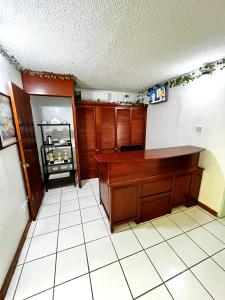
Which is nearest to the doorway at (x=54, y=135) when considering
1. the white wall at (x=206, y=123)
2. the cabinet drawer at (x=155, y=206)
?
the cabinet drawer at (x=155, y=206)

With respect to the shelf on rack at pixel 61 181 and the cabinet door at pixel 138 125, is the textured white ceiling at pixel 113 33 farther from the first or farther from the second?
the shelf on rack at pixel 61 181

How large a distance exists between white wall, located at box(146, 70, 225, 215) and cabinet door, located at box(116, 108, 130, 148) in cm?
118

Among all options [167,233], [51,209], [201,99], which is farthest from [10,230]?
[201,99]

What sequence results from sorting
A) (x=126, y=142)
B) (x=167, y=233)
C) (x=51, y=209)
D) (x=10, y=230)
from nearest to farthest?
(x=10, y=230), (x=167, y=233), (x=51, y=209), (x=126, y=142)

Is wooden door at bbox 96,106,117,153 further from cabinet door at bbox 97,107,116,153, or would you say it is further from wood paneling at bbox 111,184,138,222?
wood paneling at bbox 111,184,138,222

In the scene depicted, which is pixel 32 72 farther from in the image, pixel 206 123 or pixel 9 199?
pixel 206 123

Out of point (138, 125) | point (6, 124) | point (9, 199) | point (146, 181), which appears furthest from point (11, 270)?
point (138, 125)

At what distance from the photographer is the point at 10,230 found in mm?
1535

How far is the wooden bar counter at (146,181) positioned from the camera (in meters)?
1.78

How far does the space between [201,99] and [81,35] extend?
2132mm

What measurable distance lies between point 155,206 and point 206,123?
166 centimetres

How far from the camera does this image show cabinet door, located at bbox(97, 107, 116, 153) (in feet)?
11.4

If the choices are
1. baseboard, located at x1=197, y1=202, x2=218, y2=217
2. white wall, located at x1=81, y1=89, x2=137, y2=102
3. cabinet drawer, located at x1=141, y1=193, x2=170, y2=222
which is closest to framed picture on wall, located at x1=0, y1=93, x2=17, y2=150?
cabinet drawer, located at x1=141, y1=193, x2=170, y2=222

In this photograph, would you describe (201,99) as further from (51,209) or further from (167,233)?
(51,209)
